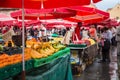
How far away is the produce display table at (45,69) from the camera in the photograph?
6565 mm

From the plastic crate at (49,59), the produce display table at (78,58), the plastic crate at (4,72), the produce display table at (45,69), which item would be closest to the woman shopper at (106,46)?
the produce display table at (78,58)

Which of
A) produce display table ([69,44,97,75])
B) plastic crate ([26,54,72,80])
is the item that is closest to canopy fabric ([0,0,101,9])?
plastic crate ([26,54,72,80])

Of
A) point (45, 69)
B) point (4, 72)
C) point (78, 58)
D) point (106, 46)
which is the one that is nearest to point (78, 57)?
point (78, 58)

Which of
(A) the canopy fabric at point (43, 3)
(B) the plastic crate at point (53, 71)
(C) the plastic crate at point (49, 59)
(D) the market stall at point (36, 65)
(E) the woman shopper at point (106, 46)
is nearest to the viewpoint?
(D) the market stall at point (36, 65)

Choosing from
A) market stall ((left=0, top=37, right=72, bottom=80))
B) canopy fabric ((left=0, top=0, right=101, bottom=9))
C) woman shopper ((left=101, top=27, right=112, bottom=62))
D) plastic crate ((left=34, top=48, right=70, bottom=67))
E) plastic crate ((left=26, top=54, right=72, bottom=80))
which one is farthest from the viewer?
woman shopper ((left=101, top=27, right=112, bottom=62))

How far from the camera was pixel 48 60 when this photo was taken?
896 cm

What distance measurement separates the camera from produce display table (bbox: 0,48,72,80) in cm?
657

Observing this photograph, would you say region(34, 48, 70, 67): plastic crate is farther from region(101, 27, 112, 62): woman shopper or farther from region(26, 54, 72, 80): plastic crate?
region(101, 27, 112, 62): woman shopper

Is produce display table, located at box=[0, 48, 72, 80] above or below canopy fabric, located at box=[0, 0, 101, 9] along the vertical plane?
below

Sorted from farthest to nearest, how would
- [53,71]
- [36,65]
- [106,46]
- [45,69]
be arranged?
[106,46]
[53,71]
[45,69]
[36,65]

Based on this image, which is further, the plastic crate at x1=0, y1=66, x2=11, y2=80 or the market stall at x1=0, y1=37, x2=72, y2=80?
the market stall at x1=0, y1=37, x2=72, y2=80

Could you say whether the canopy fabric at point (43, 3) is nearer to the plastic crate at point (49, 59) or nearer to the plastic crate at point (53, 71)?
the plastic crate at point (49, 59)

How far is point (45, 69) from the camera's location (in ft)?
28.0

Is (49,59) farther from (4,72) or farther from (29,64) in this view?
(4,72)
